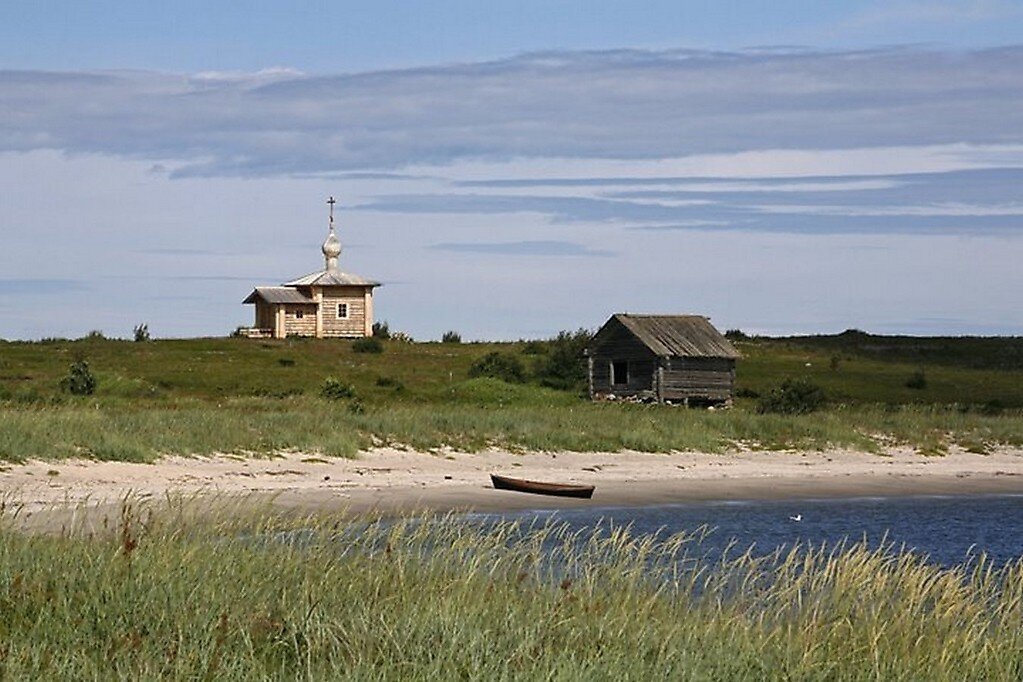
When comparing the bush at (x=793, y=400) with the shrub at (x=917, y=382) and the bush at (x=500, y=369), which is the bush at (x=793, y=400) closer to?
the bush at (x=500, y=369)

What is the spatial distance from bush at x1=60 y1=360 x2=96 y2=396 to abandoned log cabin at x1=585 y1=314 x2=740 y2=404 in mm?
17088

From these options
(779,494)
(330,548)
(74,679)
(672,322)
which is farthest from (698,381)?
(74,679)

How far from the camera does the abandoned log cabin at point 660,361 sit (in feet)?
177

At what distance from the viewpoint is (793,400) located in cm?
4922

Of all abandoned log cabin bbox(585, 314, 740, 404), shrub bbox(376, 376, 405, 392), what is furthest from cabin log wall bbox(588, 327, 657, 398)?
shrub bbox(376, 376, 405, 392)

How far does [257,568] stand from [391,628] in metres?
1.96

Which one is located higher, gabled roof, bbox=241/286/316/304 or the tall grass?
gabled roof, bbox=241/286/316/304

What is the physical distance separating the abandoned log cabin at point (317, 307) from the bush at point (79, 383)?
90.8ft

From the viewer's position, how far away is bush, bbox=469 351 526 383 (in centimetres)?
5825

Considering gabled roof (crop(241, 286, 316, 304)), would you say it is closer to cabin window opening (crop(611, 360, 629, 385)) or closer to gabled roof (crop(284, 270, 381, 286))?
gabled roof (crop(284, 270, 381, 286))

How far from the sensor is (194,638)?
9.50 m

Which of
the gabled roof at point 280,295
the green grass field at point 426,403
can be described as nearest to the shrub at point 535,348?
the green grass field at point 426,403

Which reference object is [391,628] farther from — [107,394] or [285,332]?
[285,332]

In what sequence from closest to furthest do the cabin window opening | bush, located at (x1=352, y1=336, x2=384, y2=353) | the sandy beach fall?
1. the sandy beach
2. the cabin window opening
3. bush, located at (x1=352, y1=336, x2=384, y2=353)
